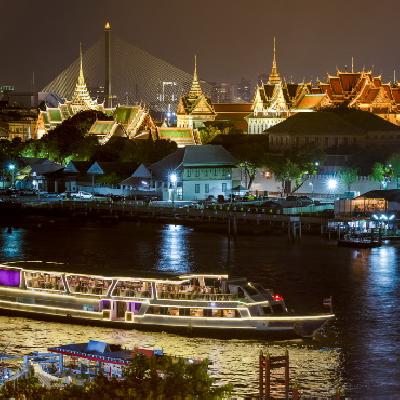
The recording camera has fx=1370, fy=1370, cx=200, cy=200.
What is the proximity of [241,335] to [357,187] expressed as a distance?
26109 mm

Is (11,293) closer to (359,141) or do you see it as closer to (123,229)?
(123,229)

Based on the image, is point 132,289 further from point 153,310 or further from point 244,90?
point 244,90

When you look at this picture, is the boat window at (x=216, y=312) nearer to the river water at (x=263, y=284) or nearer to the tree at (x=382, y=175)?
the river water at (x=263, y=284)

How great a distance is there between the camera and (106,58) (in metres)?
102

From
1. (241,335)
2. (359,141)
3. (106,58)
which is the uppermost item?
(106,58)

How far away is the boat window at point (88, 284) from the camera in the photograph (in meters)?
24.3

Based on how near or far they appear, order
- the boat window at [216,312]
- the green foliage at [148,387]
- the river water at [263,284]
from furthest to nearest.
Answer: the boat window at [216,312]
the river water at [263,284]
the green foliage at [148,387]

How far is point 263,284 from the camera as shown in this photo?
2934cm

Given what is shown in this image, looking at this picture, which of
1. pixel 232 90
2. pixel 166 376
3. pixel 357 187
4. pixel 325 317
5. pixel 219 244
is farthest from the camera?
pixel 232 90

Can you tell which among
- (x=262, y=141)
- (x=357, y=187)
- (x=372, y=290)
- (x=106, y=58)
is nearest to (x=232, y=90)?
(x=106, y=58)

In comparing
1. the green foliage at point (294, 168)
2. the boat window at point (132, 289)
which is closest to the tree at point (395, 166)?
the green foliage at point (294, 168)

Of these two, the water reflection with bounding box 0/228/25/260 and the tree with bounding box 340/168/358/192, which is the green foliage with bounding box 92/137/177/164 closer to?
the tree with bounding box 340/168/358/192

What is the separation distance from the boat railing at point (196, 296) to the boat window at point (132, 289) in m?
0.33

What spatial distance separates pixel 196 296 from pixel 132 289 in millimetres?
1328
